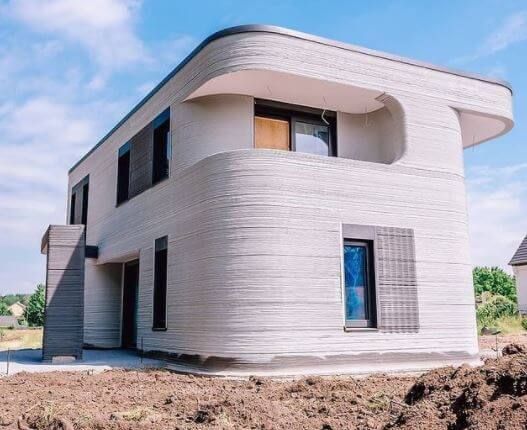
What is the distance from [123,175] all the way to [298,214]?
6822mm

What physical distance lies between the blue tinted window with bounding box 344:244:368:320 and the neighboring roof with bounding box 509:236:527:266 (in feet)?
65.0

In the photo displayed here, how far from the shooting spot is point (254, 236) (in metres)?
8.84

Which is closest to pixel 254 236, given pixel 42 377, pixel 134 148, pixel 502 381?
pixel 42 377

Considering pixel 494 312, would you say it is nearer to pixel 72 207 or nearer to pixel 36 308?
pixel 72 207

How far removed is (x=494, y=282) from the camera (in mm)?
47406

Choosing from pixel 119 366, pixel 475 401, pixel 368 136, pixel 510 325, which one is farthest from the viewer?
pixel 510 325

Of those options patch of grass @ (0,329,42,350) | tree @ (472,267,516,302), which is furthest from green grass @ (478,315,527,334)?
tree @ (472,267,516,302)

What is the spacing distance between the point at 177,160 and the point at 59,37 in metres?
4.32

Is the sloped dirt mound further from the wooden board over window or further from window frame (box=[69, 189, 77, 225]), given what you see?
window frame (box=[69, 189, 77, 225])

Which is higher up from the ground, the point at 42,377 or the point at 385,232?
the point at 385,232

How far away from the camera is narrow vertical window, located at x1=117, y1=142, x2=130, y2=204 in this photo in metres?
14.1

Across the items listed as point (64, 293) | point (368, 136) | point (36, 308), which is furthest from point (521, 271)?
point (36, 308)

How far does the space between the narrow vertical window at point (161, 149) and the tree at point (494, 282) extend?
3922 cm

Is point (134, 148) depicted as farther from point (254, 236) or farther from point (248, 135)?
point (254, 236)
